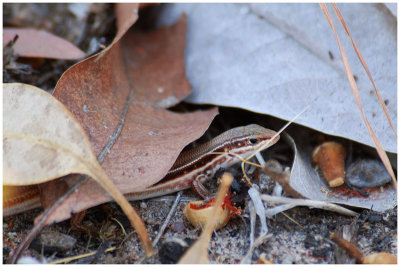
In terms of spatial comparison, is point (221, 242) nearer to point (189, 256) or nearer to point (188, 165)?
point (189, 256)

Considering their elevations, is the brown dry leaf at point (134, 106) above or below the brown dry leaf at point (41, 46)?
below

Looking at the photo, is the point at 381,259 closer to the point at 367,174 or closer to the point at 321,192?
the point at 321,192

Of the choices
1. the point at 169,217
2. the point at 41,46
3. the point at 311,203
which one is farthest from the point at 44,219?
the point at 41,46

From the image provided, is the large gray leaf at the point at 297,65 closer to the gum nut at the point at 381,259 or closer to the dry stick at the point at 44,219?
the gum nut at the point at 381,259

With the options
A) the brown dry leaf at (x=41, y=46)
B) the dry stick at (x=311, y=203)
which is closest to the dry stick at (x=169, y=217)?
the dry stick at (x=311, y=203)

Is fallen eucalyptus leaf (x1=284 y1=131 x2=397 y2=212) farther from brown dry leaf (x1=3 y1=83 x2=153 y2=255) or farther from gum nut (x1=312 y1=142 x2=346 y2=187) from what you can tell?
brown dry leaf (x1=3 y1=83 x2=153 y2=255)

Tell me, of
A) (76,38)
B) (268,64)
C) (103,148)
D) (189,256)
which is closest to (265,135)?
(268,64)
